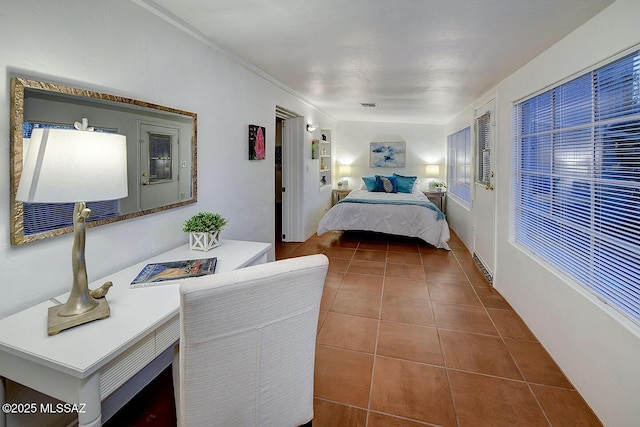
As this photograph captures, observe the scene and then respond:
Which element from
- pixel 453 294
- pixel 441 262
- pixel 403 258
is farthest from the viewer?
pixel 403 258

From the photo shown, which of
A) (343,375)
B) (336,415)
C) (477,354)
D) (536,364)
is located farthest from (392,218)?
(336,415)

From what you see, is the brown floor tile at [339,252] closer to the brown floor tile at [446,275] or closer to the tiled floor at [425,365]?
the tiled floor at [425,365]

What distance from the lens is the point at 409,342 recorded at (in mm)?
2371

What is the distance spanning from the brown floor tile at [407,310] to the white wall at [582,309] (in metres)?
0.79

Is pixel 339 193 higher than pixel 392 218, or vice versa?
pixel 339 193

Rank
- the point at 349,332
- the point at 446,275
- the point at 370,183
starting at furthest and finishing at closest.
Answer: the point at 370,183 < the point at 446,275 < the point at 349,332

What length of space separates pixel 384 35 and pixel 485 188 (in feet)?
7.98

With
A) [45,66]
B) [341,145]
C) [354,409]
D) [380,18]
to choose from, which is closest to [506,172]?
[380,18]

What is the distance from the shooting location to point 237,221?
2949mm

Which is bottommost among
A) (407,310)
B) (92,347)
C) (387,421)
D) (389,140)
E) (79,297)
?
(387,421)

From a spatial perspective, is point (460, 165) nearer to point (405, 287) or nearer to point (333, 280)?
point (405, 287)

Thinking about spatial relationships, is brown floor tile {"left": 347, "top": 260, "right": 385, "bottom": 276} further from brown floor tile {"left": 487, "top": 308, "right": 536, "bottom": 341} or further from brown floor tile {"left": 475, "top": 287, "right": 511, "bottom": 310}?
brown floor tile {"left": 487, "top": 308, "right": 536, "bottom": 341}

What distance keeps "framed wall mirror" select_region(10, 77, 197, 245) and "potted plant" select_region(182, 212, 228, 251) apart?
20cm

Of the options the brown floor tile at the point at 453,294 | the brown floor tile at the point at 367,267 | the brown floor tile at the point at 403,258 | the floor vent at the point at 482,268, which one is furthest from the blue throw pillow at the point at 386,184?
the brown floor tile at the point at 453,294
